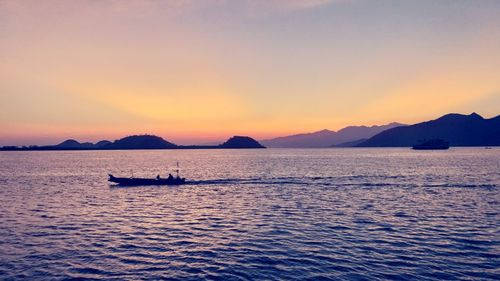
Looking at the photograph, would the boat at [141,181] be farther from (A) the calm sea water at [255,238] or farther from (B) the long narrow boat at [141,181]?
(A) the calm sea water at [255,238]

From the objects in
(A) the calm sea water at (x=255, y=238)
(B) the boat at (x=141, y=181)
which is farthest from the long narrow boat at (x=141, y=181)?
(A) the calm sea water at (x=255, y=238)

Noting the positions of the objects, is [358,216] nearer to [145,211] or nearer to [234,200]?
[234,200]

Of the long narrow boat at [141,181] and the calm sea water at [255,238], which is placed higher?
the long narrow boat at [141,181]

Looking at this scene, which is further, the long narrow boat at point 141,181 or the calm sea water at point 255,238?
the long narrow boat at point 141,181

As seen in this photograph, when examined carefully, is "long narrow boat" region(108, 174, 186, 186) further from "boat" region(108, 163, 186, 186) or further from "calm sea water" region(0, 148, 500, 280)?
"calm sea water" region(0, 148, 500, 280)

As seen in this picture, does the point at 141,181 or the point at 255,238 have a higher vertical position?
the point at 141,181

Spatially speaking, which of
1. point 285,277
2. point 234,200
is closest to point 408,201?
point 234,200

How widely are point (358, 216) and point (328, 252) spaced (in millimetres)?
16381

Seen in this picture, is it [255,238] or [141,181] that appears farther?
[141,181]

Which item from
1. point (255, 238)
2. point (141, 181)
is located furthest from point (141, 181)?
point (255, 238)

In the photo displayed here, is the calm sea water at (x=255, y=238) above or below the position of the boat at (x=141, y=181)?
below

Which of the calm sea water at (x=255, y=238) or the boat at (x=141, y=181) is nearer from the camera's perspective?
the calm sea water at (x=255, y=238)

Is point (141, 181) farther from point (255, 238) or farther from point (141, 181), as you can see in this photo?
point (255, 238)

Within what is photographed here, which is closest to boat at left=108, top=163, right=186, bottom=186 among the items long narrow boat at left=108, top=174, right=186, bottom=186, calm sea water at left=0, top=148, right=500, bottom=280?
long narrow boat at left=108, top=174, right=186, bottom=186
